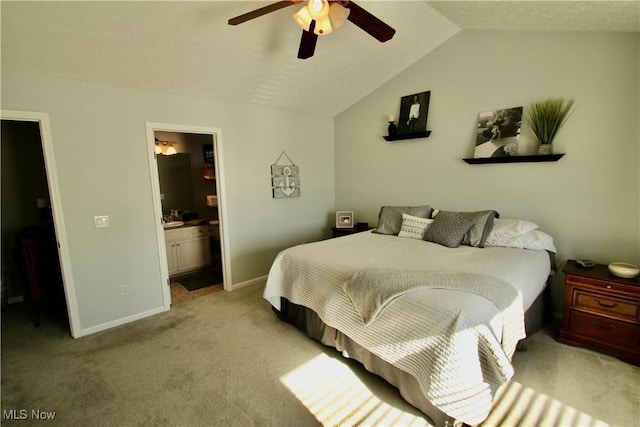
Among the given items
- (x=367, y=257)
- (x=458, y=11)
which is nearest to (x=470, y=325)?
(x=367, y=257)

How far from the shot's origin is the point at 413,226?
10.9ft

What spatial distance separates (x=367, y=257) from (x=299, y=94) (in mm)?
2365

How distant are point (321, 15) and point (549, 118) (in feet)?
8.00

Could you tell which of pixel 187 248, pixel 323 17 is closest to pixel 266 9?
pixel 323 17

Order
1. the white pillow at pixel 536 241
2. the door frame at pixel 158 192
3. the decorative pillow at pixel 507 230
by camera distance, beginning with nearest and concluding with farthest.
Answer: the white pillow at pixel 536 241 < the decorative pillow at pixel 507 230 < the door frame at pixel 158 192

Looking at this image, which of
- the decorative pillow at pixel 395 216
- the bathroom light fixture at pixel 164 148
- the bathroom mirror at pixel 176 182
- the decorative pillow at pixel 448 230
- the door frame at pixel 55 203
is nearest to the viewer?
the door frame at pixel 55 203

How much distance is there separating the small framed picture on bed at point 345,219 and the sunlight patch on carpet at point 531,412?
9.06ft

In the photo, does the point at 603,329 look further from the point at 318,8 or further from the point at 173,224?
the point at 173,224

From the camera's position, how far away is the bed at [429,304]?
152 cm

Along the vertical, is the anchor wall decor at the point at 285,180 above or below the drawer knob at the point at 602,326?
above

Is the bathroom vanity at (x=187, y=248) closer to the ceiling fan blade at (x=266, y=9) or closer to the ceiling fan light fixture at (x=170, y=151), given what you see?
the ceiling fan light fixture at (x=170, y=151)

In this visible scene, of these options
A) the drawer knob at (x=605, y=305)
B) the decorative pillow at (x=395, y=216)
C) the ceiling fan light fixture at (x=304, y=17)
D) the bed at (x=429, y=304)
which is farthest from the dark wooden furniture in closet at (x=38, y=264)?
the drawer knob at (x=605, y=305)

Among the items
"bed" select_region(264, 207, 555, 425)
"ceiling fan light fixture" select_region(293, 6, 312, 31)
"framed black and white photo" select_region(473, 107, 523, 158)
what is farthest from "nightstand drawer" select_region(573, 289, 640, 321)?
"ceiling fan light fixture" select_region(293, 6, 312, 31)

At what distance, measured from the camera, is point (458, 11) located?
282cm
